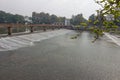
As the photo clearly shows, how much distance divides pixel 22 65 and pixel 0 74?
2408 mm

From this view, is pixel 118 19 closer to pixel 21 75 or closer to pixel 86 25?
pixel 86 25

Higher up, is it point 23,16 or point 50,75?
point 23,16

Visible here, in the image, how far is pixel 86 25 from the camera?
10.2 feet

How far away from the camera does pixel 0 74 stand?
10.5 m

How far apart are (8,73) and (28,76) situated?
4.24 ft

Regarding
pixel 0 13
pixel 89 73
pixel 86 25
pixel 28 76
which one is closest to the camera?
pixel 86 25

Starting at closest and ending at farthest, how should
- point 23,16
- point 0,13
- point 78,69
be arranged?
point 78,69, point 0,13, point 23,16

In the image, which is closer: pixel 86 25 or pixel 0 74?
pixel 86 25

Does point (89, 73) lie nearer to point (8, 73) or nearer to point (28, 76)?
point (28, 76)

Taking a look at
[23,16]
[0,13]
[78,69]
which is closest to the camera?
[78,69]

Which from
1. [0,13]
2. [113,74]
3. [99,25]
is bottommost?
[113,74]

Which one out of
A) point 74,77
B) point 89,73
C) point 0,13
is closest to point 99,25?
point 74,77

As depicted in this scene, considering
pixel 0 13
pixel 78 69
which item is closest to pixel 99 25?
pixel 78 69

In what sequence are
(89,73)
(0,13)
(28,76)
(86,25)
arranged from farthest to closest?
(0,13) → (89,73) → (28,76) → (86,25)
